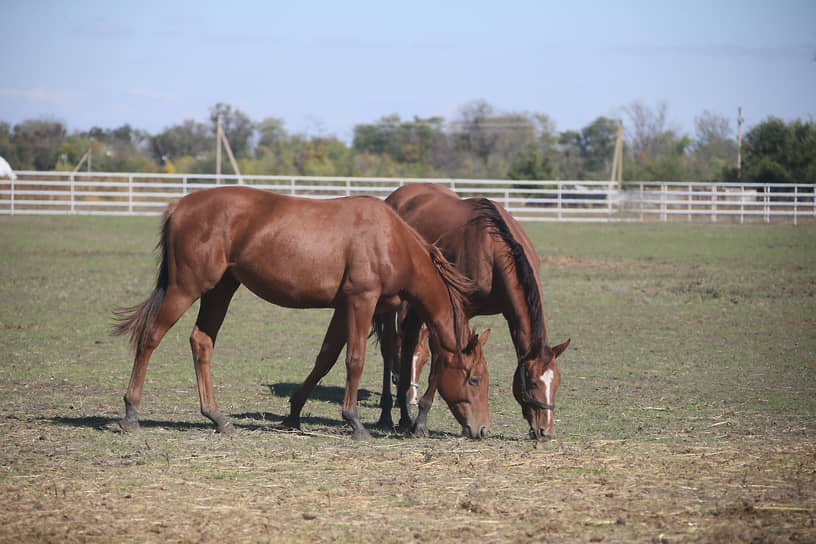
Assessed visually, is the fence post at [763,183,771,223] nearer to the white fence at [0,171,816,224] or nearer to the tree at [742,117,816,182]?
the white fence at [0,171,816,224]

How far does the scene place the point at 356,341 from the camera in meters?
6.22

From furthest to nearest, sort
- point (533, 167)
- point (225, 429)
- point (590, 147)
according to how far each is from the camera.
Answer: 1. point (590, 147)
2. point (533, 167)
3. point (225, 429)

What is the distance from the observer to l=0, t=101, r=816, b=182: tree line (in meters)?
61.8

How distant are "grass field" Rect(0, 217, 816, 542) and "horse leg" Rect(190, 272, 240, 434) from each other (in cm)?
25

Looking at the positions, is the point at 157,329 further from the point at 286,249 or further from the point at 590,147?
the point at 590,147

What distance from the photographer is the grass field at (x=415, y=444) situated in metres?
4.22

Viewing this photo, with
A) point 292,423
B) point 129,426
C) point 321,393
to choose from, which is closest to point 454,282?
point 292,423

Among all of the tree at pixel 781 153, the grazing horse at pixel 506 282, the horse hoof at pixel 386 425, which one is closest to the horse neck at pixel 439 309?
the grazing horse at pixel 506 282

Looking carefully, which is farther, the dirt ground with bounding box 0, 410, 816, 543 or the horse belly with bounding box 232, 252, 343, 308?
the horse belly with bounding box 232, 252, 343, 308

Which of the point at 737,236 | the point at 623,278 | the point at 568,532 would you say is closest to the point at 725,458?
the point at 568,532

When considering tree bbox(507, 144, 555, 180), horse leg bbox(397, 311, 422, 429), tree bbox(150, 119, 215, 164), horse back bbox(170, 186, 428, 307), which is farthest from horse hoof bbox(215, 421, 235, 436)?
tree bbox(150, 119, 215, 164)

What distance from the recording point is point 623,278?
57.2 ft

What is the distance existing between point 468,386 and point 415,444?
58 cm

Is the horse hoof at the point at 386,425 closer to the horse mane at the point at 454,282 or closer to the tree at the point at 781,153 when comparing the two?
the horse mane at the point at 454,282
